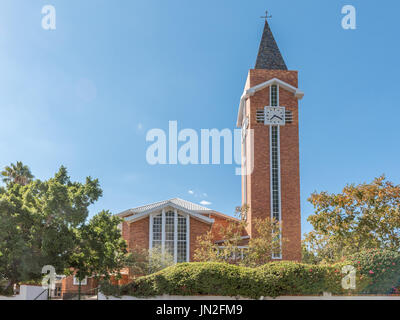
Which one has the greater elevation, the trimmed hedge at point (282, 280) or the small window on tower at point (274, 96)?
the small window on tower at point (274, 96)

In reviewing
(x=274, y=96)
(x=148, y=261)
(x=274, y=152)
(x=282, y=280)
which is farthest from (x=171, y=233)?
(x=274, y=96)

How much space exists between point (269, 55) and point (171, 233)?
753 inches

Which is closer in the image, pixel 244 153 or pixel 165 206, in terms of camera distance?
pixel 165 206

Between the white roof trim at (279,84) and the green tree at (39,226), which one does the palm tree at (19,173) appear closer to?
the green tree at (39,226)

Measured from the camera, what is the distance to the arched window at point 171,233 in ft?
100

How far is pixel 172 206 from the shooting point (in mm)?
30969

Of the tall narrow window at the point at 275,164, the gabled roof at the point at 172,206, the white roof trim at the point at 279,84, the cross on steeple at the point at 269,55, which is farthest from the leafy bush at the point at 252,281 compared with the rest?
the cross on steeple at the point at 269,55

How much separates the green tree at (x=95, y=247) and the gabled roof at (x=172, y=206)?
694 cm

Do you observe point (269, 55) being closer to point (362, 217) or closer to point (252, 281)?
point (362, 217)

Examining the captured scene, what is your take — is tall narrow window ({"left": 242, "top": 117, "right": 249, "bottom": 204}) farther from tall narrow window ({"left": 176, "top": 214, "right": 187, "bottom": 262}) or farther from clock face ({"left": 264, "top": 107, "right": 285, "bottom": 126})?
tall narrow window ({"left": 176, "top": 214, "right": 187, "bottom": 262})

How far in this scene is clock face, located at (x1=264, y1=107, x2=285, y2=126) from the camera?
119ft

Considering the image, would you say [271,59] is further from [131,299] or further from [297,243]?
[131,299]

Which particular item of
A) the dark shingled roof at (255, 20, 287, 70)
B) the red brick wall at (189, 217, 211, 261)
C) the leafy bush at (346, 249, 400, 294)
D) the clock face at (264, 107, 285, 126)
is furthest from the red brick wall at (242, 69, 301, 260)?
the leafy bush at (346, 249, 400, 294)

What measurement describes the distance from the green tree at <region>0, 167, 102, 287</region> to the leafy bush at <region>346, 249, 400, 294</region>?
1295 cm
